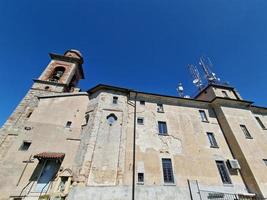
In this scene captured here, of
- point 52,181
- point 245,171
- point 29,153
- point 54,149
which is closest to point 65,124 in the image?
point 54,149

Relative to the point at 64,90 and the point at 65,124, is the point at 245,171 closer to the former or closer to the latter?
the point at 65,124

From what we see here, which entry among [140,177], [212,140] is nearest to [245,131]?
[212,140]

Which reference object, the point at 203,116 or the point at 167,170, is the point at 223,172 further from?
the point at 203,116

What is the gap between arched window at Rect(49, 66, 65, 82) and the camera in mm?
21066

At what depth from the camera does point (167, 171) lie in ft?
42.9

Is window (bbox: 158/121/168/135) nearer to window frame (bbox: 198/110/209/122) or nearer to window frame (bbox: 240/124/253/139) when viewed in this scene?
window frame (bbox: 198/110/209/122)

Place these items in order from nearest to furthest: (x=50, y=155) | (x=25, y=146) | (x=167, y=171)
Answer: (x=50, y=155)
(x=25, y=146)
(x=167, y=171)

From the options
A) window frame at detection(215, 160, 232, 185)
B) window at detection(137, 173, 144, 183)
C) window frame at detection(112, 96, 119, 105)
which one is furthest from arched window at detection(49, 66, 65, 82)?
window frame at detection(215, 160, 232, 185)

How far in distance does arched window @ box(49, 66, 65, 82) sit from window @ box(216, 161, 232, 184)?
73.9 ft

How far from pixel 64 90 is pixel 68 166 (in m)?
11.0

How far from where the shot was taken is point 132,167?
41.2 ft

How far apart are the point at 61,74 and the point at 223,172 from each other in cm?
2361

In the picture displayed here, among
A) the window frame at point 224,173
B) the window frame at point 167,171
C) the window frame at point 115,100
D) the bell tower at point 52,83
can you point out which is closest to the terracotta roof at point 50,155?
the bell tower at point 52,83

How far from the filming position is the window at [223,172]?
13595mm
